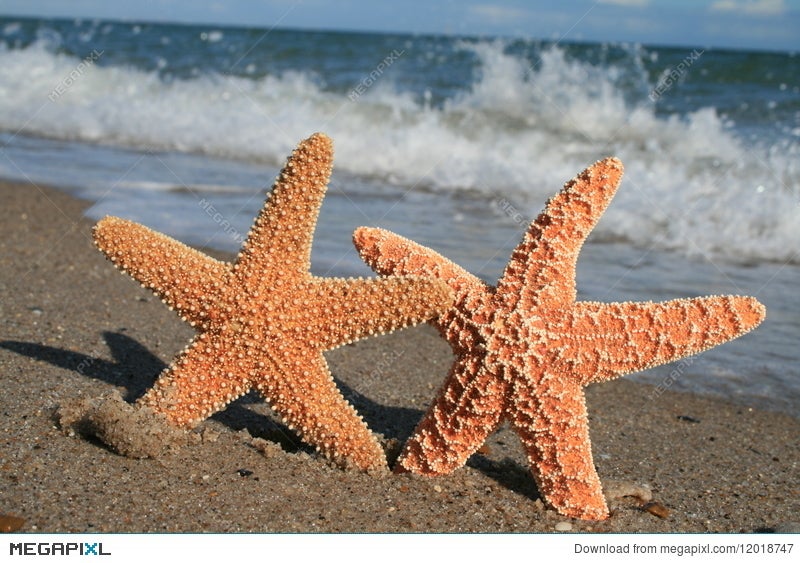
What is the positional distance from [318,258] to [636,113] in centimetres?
923

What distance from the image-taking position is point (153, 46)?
96.6 ft

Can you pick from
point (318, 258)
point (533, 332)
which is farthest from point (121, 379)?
point (318, 258)

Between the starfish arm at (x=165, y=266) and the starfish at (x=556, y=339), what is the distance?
0.94 m

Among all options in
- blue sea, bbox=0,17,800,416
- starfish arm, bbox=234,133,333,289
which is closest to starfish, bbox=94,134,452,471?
starfish arm, bbox=234,133,333,289

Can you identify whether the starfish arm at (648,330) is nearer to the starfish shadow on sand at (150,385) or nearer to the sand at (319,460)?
the sand at (319,460)

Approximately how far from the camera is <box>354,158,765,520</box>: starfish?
3418 mm

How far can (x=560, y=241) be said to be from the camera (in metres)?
3.47

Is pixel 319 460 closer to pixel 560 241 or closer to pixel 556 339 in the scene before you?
pixel 556 339
